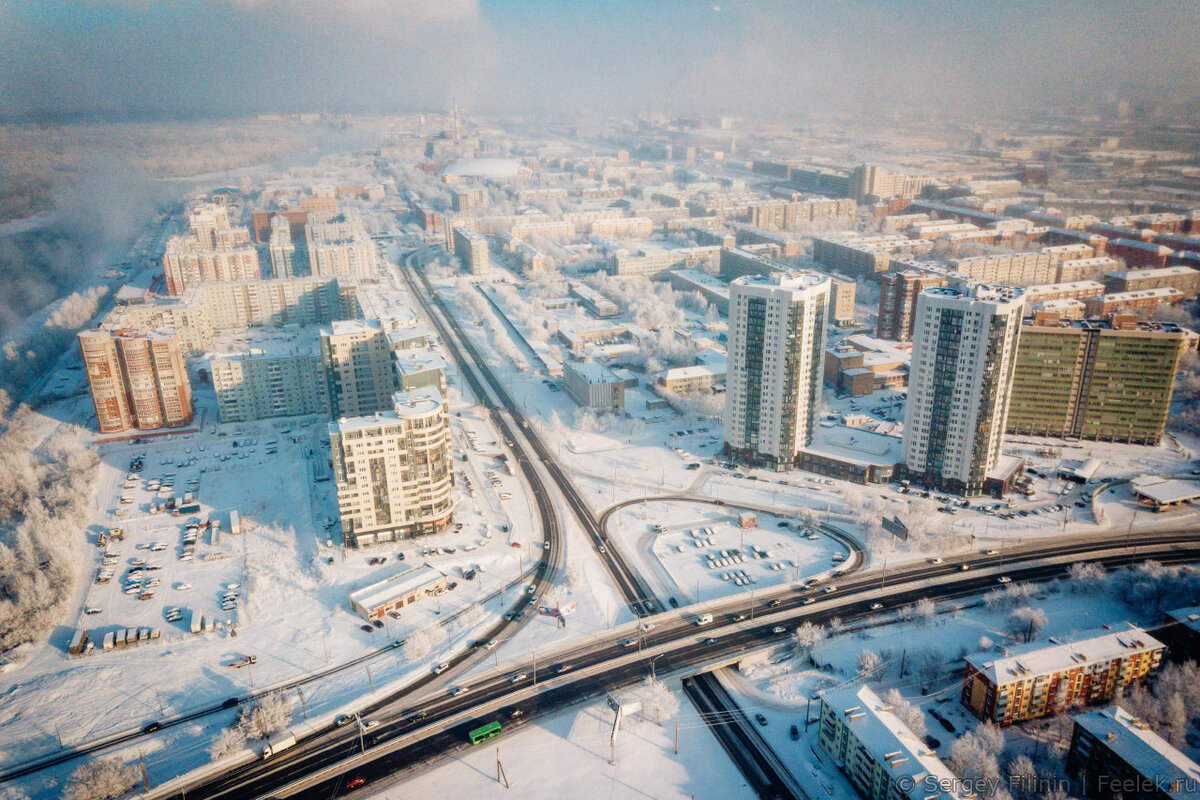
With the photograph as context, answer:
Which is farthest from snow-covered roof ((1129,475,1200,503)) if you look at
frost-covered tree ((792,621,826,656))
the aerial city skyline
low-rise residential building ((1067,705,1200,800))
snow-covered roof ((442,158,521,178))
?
snow-covered roof ((442,158,521,178))

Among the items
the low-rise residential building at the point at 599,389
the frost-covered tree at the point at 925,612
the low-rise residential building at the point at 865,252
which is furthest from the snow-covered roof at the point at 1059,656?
the low-rise residential building at the point at 865,252

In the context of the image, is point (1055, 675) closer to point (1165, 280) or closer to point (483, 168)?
point (1165, 280)

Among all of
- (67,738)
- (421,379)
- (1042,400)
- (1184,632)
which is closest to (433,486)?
(421,379)

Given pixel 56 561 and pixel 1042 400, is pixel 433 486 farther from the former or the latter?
pixel 1042 400

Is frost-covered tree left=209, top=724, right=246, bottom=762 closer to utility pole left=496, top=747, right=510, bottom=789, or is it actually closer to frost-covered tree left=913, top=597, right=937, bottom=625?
utility pole left=496, top=747, right=510, bottom=789

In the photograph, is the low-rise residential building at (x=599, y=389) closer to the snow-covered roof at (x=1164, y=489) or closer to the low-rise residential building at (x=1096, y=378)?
the low-rise residential building at (x=1096, y=378)

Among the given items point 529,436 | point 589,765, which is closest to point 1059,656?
point 589,765
